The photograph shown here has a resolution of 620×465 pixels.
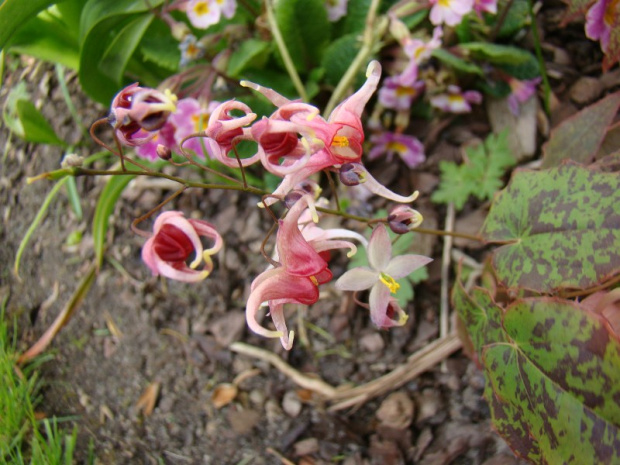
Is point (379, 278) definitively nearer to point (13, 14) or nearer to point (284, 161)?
point (284, 161)

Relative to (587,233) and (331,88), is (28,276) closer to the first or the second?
(331,88)

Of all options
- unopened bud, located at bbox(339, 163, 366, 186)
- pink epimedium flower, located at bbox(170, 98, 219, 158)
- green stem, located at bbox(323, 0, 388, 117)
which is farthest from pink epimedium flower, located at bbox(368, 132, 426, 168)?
unopened bud, located at bbox(339, 163, 366, 186)

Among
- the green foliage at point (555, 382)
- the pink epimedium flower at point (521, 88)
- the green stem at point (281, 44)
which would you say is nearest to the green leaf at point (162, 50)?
the green stem at point (281, 44)

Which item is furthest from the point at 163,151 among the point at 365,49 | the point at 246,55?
the point at 365,49

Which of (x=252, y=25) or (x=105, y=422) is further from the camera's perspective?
(x=252, y=25)

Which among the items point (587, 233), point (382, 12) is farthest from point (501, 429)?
point (382, 12)

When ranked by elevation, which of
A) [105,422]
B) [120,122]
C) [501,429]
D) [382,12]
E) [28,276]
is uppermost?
[120,122]

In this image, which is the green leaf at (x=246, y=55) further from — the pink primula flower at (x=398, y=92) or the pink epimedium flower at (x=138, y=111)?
the pink epimedium flower at (x=138, y=111)
